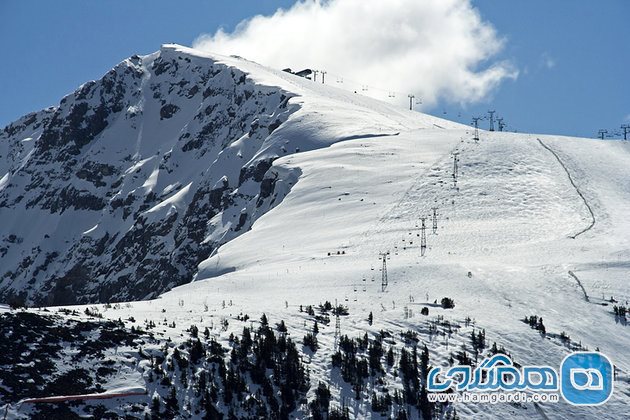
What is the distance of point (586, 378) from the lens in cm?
5997

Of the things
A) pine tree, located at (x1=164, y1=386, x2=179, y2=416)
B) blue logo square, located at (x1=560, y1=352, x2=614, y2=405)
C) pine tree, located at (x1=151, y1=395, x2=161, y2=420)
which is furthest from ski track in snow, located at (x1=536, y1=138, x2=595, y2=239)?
pine tree, located at (x1=151, y1=395, x2=161, y2=420)

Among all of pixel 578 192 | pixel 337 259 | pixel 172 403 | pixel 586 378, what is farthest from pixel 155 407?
pixel 578 192

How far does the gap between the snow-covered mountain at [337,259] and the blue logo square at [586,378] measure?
0.81 m

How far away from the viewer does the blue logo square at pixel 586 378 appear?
56881 mm

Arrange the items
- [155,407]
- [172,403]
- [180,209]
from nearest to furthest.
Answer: [155,407]
[172,403]
[180,209]

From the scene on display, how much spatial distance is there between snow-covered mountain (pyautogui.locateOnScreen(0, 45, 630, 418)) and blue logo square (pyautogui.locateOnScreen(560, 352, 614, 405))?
811mm

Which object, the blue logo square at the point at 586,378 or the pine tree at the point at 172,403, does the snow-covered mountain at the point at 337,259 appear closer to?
the pine tree at the point at 172,403

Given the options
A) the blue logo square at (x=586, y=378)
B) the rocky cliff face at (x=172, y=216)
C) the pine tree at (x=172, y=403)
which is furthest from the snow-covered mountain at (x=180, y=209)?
the pine tree at (x=172, y=403)

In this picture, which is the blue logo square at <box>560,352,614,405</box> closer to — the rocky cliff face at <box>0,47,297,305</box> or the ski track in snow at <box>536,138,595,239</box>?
the ski track in snow at <box>536,138,595,239</box>

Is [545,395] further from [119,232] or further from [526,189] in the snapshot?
[119,232]

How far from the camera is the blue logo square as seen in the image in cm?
5688

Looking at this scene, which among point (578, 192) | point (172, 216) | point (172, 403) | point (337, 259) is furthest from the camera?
point (172, 216)

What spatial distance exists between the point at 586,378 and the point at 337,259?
32.1 m

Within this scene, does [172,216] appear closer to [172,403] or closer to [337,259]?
[337,259]
